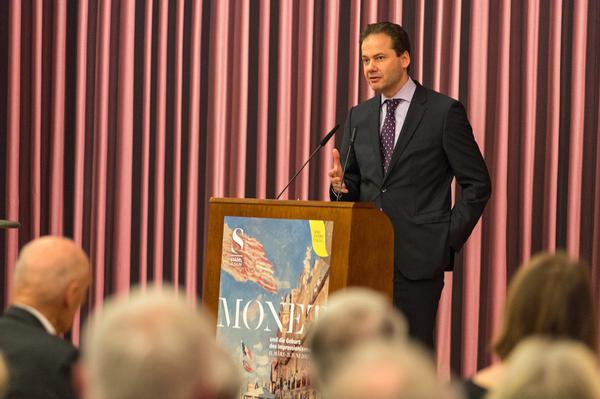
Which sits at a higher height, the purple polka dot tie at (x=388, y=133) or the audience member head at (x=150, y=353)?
the purple polka dot tie at (x=388, y=133)

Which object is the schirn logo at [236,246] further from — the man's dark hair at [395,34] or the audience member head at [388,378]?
the audience member head at [388,378]

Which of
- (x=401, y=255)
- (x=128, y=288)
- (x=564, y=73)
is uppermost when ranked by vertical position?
(x=564, y=73)

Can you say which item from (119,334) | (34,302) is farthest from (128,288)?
(119,334)

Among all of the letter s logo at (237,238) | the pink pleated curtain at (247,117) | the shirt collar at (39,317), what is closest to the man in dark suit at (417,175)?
the letter s logo at (237,238)

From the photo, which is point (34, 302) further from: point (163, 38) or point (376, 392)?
point (163, 38)

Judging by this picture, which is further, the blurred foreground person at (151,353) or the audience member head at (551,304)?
the audience member head at (551,304)

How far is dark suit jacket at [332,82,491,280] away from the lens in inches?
161

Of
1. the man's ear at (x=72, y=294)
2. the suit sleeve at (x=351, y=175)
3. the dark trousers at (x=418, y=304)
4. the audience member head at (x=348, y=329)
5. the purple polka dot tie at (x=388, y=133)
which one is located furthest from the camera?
the suit sleeve at (x=351, y=175)

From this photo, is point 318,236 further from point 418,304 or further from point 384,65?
point 384,65

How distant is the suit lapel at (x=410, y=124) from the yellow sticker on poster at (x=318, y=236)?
1.82 ft

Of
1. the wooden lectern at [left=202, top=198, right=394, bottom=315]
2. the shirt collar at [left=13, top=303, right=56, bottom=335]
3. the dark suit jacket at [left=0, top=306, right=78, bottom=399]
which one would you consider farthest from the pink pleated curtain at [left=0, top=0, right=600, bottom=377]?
the dark suit jacket at [left=0, top=306, right=78, bottom=399]

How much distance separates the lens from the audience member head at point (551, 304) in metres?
1.89

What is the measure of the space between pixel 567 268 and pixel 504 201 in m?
3.21

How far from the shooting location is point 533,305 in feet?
6.25
